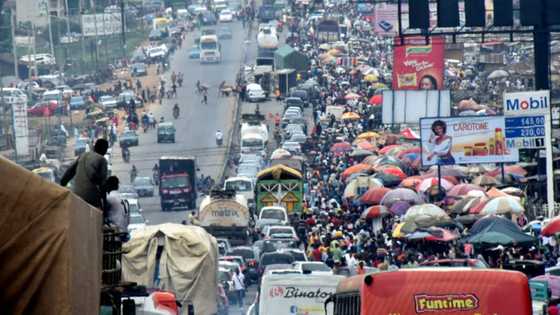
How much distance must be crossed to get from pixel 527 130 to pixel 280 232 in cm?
546

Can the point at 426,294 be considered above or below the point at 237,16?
above

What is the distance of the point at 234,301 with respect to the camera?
31750 millimetres

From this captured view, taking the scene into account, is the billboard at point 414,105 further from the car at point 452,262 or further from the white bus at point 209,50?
the white bus at point 209,50

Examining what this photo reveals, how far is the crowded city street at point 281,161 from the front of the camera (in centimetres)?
1188

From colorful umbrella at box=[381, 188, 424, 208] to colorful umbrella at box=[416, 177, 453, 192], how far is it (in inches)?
81.9

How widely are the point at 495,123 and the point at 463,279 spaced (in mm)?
34273

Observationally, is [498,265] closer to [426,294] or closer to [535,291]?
[535,291]

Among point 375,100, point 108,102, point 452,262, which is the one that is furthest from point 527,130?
point 108,102

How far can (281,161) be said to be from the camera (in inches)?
2424

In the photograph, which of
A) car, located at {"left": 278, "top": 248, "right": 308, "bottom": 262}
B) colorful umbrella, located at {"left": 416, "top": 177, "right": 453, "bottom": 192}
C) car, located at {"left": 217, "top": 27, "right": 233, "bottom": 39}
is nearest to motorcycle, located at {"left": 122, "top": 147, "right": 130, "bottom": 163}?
colorful umbrella, located at {"left": 416, "top": 177, "right": 453, "bottom": 192}

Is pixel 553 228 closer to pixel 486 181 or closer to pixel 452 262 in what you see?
pixel 452 262

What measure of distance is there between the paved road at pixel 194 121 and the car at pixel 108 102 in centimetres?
198

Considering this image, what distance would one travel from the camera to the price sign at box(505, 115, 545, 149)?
144ft

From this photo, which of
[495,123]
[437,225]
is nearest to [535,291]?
[437,225]
